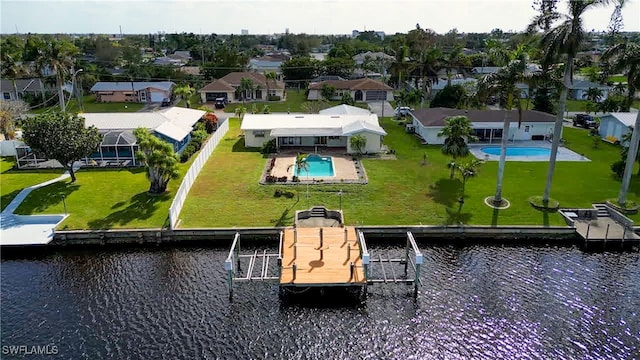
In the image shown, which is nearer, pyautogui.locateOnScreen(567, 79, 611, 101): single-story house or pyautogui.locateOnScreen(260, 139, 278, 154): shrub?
pyautogui.locateOnScreen(260, 139, 278, 154): shrub

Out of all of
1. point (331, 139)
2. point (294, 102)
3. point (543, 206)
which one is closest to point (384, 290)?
point (543, 206)

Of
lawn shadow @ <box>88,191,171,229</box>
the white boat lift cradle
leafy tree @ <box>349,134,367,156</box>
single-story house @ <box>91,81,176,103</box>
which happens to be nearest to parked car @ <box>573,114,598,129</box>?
leafy tree @ <box>349,134,367,156</box>

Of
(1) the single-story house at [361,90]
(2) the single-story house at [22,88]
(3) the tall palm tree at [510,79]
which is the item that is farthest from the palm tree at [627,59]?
(2) the single-story house at [22,88]

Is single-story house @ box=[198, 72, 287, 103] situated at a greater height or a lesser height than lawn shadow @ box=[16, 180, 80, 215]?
greater

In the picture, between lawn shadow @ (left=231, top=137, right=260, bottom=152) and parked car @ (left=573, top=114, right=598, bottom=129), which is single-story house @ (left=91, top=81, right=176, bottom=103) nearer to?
lawn shadow @ (left=231, top=137, right=260, bottom=152)

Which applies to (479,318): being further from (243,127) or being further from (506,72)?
(243,127)

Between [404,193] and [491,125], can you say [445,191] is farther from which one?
[491,125]
